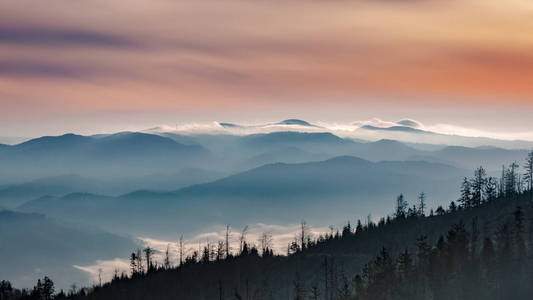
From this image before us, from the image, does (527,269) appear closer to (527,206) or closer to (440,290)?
(440,290)

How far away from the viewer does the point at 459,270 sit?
131 m

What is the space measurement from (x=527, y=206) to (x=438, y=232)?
29.5 m

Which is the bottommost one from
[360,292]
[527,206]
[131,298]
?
[131,298]

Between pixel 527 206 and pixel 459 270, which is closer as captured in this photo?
pixel 459 270

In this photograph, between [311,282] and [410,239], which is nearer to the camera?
[311,282]

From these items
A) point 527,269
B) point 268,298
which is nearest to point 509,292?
point 527,269

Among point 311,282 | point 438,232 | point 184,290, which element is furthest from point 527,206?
point 184,290

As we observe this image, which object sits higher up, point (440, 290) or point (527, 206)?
point (527, 206)

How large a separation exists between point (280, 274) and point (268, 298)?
836 inches

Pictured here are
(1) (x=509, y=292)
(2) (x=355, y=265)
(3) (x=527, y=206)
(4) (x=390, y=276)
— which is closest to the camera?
(1) (x=509, y=292)

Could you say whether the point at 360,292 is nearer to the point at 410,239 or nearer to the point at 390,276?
the point at 390,276

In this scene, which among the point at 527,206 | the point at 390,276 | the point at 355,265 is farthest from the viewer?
the point at 355,265

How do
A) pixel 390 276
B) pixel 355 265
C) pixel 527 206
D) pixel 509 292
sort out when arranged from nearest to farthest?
pixel 509 292 → pixel 390 276 → pixel 527 206 → pixel 355 265

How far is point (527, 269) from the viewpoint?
125 metres
